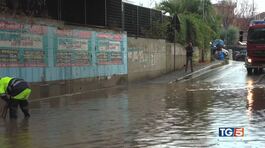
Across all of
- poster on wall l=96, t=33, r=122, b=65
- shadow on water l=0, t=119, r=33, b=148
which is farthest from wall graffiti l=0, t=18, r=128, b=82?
shadow on water l=0, t=119, r=33, b=148

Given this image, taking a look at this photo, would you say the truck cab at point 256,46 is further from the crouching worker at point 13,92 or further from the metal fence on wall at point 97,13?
the crouching worker at point 13,92

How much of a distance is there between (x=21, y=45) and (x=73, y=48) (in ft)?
12.4

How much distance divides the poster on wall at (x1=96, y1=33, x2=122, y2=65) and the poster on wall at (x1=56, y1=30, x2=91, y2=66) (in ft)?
3.54

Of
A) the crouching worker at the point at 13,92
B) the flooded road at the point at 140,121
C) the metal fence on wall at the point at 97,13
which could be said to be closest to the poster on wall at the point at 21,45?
the flooded road at the point at 140,121

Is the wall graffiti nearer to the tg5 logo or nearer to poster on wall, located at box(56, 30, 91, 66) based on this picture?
poster on wall, located at box(56, 30, 91, 66)

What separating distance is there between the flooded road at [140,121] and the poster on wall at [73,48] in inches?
65.7

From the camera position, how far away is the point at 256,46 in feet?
102

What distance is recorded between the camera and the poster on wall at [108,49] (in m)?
23.5

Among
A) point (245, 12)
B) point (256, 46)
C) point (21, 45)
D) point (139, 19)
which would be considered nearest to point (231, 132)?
point (21, 45)

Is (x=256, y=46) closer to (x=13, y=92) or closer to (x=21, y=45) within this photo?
(x=21, y=45)

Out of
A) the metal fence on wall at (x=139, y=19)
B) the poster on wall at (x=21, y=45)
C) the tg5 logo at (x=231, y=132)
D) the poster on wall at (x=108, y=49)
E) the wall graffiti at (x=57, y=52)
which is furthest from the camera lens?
the metal fence on wall at (x=139, y=19)

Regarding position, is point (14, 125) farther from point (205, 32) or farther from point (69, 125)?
point (205, 32)

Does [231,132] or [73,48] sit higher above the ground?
[73,48]

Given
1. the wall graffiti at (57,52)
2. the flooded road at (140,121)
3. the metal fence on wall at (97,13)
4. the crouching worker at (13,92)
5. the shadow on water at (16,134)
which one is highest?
the metal fence on wall at (97,13)
